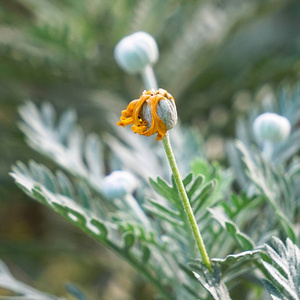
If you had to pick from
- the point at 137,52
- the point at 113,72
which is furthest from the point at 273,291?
the point at 113,72

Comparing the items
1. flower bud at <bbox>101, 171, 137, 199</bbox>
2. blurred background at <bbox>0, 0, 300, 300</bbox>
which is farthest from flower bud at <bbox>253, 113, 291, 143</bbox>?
blurred background at <bbox>0, 0, 300, 300</bbox>

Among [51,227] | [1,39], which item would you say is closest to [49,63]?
[1,39]

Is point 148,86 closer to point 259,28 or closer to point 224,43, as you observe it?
point 224,43

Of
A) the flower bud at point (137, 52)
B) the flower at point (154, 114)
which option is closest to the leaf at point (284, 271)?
the flower at point (154, 114)

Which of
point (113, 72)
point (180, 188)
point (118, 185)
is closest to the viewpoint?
point (180, 188)

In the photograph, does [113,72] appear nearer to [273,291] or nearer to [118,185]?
[118,185]

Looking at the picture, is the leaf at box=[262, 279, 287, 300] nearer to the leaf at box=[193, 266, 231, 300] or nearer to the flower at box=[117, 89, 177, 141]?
the leaf at box=[193, 266, 231, 300]
